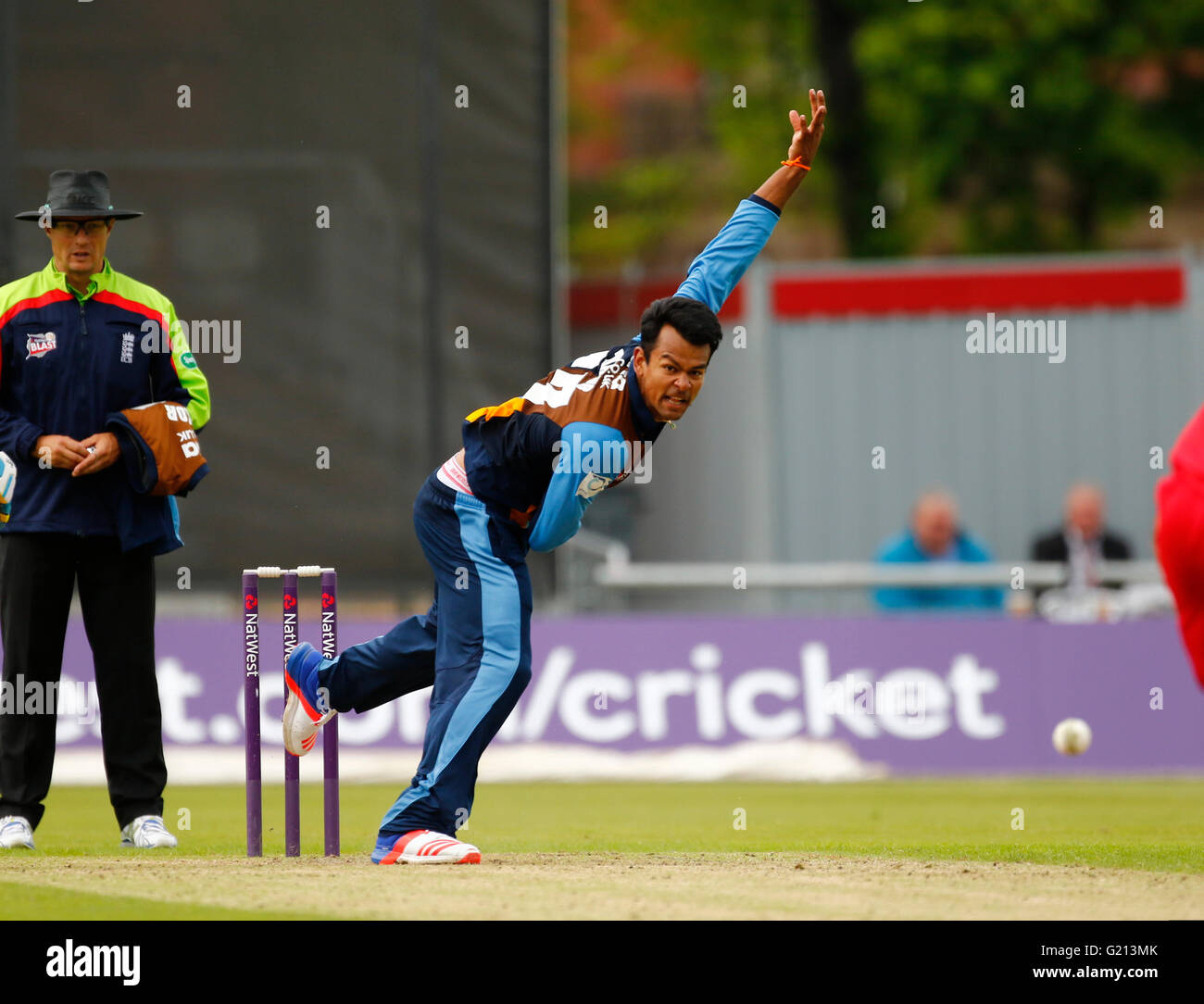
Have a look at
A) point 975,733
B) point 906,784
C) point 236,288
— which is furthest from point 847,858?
point 236,288

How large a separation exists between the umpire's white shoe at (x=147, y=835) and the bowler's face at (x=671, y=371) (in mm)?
2867

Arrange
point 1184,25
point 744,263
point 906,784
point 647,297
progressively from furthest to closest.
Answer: point 1184,25 → point 647,297 → point 906,784 → point 744,263

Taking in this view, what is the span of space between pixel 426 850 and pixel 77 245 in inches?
119

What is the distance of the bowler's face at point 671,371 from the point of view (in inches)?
282

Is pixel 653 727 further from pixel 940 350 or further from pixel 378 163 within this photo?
pixel 940 350

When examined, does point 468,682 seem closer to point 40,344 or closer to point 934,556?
point 40,344

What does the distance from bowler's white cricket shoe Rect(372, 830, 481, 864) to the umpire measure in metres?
1.43

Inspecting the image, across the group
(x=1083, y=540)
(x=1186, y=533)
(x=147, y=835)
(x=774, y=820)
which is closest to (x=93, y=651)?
(x=147, y=835)

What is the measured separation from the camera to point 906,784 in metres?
12.3

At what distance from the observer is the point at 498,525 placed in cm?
747

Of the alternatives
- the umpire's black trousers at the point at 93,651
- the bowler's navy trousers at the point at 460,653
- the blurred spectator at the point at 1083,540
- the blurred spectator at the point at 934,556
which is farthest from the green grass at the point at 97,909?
the blurred spectator at the point at 1083,540

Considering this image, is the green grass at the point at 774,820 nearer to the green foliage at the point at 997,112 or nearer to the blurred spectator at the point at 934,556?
the blurred spectator at the point at 934,556

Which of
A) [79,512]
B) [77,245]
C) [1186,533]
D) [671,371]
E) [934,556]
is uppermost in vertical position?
[77,245]

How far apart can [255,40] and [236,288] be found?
1.75 meters
